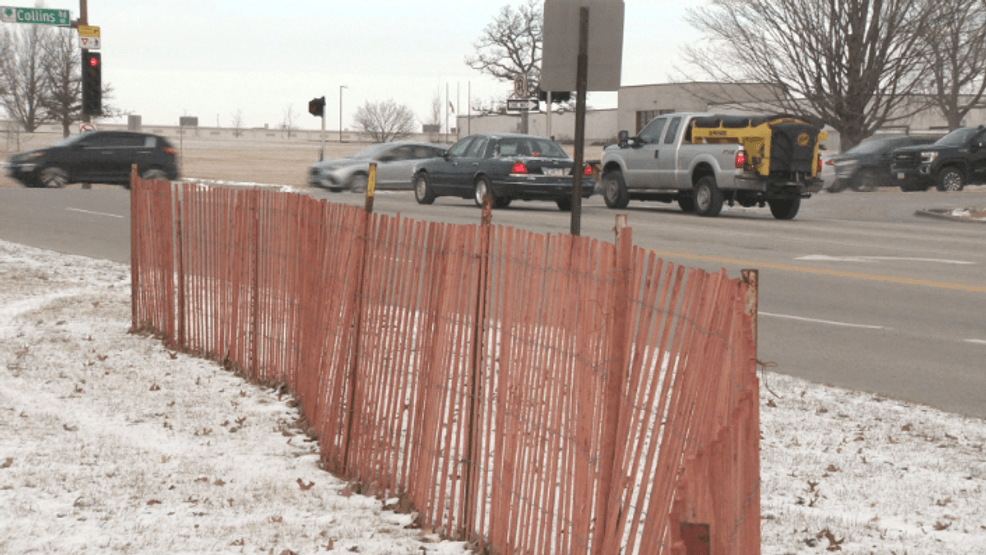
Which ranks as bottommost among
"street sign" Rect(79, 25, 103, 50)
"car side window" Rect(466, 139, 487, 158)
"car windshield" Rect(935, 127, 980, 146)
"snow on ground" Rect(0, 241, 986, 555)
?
"snow on ground" Rect(0, 241, 986, 555)

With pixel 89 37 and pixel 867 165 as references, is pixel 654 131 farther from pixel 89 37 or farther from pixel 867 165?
pixel 89 37

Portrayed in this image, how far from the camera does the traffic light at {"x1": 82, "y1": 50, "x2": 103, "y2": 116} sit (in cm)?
3122

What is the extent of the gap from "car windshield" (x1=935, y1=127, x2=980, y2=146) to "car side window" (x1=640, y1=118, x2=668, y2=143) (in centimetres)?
1129

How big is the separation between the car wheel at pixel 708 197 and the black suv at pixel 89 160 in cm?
1402

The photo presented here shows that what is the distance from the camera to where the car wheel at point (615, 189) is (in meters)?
26.4

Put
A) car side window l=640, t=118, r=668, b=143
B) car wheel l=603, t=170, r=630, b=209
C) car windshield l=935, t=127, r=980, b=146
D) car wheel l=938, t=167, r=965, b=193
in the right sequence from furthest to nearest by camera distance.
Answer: car wheel l=938, t=167, r=965, b=193 → car windshield l=935, t=127, r=980, b=146 → car wheel l=603, t=170, r=630, b=209 → car side window l=640, t=118, r=668, b=143

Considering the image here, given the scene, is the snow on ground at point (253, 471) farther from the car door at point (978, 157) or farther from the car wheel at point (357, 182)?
the car door at point (978, 157)

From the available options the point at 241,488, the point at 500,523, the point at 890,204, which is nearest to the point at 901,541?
the point at 500,523

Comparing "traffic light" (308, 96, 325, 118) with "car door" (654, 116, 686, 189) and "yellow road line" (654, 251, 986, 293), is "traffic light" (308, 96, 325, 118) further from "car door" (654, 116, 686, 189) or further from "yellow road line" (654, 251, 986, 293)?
"yellow road line" (654, 251, 986, 293)

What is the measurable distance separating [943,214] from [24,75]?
2530 inches

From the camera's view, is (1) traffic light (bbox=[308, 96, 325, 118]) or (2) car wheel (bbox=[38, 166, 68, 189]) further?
(1) traffic light (bbox=[308, 96, 325, 118])

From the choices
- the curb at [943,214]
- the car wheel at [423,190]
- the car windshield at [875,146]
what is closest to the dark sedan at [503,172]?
the car wheel at [423,190]

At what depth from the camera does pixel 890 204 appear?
97.3 ft

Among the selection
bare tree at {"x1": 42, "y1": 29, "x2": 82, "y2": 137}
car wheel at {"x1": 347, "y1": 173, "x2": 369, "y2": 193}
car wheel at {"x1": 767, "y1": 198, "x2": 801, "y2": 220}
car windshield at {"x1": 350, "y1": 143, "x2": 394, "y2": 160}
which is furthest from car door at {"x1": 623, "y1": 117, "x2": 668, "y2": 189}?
bare tree at {"x1": 42, "y1": 29, "x2": 82, "y2": 137}
